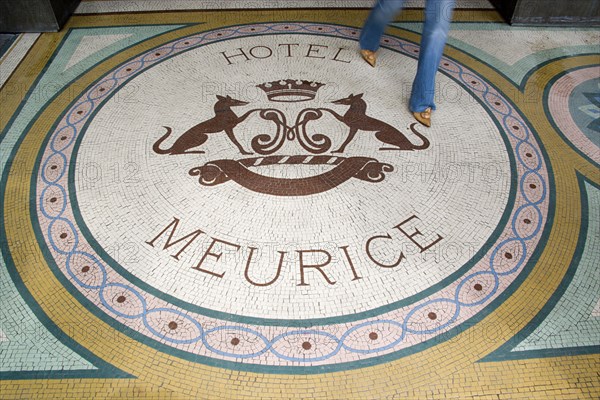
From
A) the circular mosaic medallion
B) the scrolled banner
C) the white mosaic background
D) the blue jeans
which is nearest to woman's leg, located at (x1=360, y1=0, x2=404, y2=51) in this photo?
the blue jeans

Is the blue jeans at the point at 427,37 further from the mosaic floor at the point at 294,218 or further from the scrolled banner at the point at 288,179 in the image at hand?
the scrolled banner at the point at 288,179

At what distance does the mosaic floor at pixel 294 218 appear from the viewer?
2309 millimetres

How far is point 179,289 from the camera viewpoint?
2584 millimetres

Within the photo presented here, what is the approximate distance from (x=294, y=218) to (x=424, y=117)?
140cm

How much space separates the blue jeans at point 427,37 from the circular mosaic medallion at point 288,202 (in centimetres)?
19

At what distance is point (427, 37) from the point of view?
132 inches

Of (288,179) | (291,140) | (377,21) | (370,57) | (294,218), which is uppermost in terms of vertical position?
(377,21)

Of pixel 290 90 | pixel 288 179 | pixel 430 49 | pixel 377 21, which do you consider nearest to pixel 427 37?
pixel 430 49

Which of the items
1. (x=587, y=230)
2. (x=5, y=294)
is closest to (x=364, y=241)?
(x=587, y=230)

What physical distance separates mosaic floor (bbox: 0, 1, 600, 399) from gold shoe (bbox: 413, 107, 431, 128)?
0.33 ft

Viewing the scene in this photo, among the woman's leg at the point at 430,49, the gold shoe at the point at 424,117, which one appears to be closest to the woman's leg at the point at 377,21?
the woman's leg at the point at 430,49

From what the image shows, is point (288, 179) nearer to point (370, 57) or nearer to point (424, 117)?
point (424, 117)

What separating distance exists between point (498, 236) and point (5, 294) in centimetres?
284

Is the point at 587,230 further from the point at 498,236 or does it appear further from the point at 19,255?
the point at 19,255
